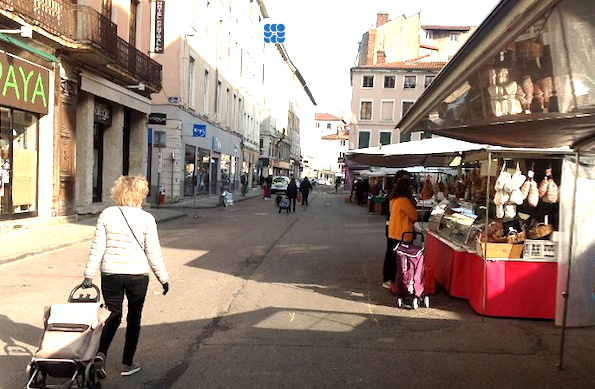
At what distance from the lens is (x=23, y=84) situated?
1291cm

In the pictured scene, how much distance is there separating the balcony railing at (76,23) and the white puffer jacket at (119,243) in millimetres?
9656

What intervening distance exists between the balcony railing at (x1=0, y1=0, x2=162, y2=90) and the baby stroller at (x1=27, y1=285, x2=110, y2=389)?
33.5ft

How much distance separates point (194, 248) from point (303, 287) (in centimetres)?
473

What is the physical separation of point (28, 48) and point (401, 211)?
10.2 metres

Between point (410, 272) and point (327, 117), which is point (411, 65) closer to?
point (410, 272)

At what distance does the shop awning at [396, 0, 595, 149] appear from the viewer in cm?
241

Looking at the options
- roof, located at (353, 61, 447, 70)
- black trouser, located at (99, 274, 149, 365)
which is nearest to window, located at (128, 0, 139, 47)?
black trouser, located at (99, 274, 149, 365)

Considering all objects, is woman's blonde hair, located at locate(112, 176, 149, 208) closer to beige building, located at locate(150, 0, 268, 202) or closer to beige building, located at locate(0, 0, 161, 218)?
beige building, located at locate(0, 0, 161, 218)

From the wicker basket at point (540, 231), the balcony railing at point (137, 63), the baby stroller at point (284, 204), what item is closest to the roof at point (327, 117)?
the baby stroller at point (284, 204)

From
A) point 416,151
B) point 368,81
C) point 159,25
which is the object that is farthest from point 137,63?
point 368,81

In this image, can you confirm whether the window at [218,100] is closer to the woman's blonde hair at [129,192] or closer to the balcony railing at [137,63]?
the balcony railing at [137,63]

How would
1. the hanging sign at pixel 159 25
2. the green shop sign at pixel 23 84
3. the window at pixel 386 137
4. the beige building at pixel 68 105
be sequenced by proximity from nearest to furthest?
1. the green shop sign at pixel 23 84
2. the beige building at pixel 68 105
3. the hanging sign at pixel 159 25
4. the window at pixel 386 137

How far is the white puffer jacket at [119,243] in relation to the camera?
13.5 ft

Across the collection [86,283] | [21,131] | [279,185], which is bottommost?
[279,185]
